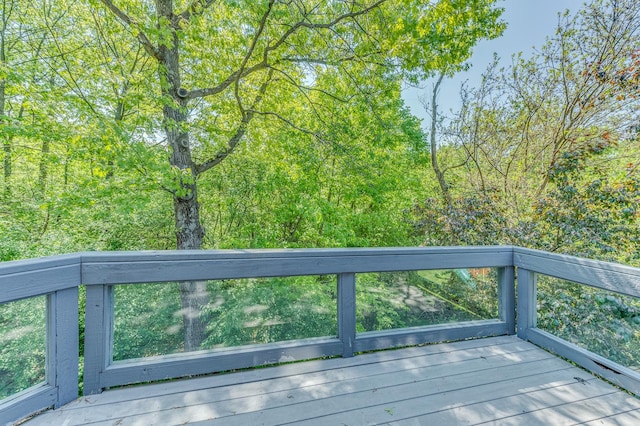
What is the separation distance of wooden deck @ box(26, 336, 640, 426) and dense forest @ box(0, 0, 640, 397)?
0.26 metres

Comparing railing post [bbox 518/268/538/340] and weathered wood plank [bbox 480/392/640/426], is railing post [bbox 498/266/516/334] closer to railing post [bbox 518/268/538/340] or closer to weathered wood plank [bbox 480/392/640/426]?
railing post [bbox 518/268/538/340]

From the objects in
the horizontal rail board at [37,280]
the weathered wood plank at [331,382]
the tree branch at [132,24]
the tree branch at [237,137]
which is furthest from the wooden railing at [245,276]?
the tree branch at [237,137]

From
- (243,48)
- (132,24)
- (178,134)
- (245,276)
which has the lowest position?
(245,276)

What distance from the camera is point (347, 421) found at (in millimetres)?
1497

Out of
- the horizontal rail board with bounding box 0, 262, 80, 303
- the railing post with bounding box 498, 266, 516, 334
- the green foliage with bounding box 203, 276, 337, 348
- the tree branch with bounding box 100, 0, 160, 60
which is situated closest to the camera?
the horizontal rail board with bounding box 0, 262, 80, 303

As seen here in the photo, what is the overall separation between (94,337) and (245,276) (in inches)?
36.0

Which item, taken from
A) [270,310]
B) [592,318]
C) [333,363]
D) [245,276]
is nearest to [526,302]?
[592,318]

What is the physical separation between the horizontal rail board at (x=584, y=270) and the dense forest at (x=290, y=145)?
0.12 meters

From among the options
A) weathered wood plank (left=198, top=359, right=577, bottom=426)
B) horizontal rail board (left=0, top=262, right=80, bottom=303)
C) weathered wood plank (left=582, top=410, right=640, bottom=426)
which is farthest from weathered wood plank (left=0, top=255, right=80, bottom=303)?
weathered wood plank (left=582, top=410, right=640, bottom=426)

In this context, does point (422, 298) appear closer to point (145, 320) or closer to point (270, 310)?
point (270, 310)

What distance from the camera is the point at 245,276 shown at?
75.5 inches

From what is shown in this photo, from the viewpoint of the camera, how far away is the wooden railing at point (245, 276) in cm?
151

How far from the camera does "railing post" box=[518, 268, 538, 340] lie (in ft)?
8.04

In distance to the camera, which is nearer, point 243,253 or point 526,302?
point 243,253
